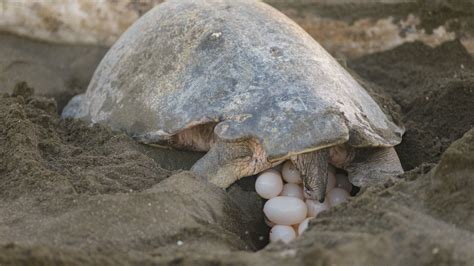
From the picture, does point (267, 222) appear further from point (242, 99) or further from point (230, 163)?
point (242, 99)

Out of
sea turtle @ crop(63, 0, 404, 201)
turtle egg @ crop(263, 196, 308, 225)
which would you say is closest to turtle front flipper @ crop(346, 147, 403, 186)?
sea turtle @ crop(63, 0, 404, 201)

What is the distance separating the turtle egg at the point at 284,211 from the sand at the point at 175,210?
3.5 inches

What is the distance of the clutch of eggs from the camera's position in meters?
2.45

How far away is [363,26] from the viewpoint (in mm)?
4254

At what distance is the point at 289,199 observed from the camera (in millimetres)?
2512

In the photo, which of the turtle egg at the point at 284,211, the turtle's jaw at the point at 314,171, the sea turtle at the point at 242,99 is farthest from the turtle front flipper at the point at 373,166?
the turtle egg at the point at 284,211

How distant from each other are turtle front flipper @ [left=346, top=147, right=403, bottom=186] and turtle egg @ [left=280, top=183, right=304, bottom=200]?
0.67 ft

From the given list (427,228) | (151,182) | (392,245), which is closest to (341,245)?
(392,245)

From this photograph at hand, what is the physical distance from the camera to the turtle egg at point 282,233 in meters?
2.41

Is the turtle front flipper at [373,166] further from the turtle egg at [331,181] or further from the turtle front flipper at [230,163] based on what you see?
the turtle front flipper at [230,163]

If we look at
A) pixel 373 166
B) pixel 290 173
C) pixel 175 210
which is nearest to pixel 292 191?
pixel 290 173

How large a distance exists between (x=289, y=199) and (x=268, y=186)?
0.32ft

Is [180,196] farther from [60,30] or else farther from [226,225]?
[60,30]

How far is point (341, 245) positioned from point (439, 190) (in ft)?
1.78
